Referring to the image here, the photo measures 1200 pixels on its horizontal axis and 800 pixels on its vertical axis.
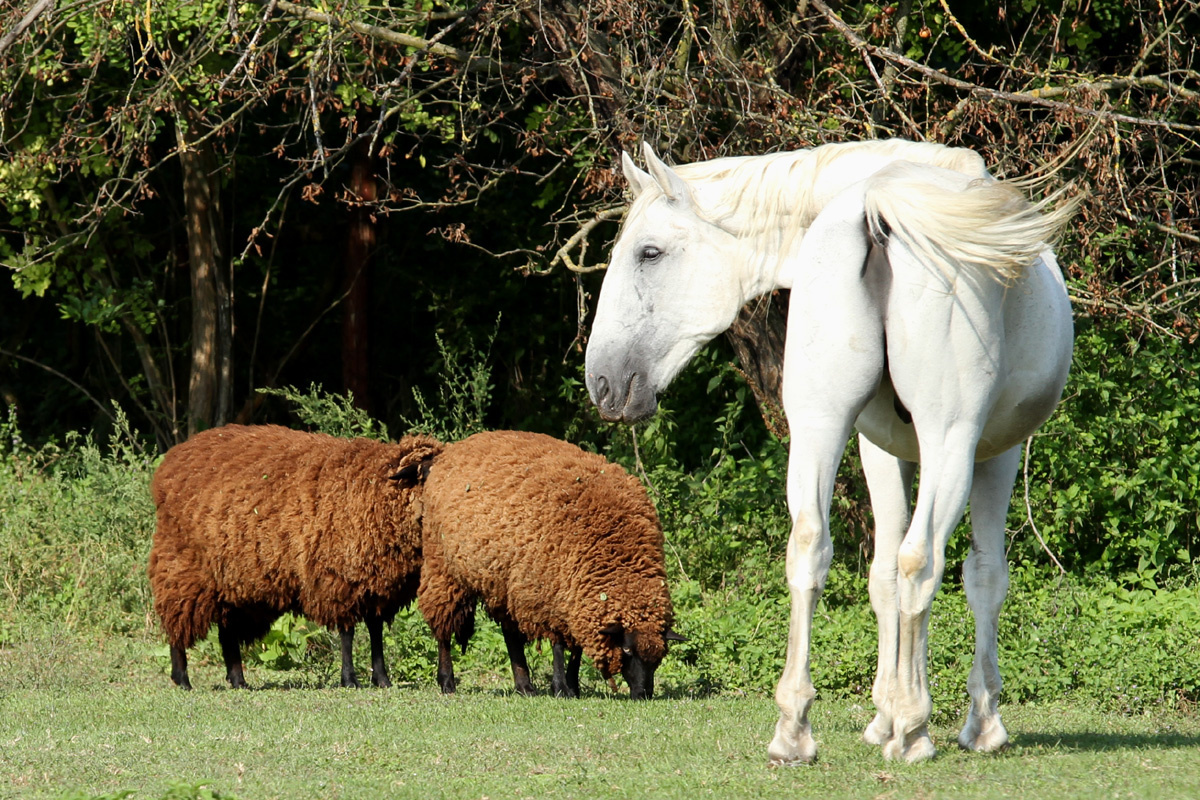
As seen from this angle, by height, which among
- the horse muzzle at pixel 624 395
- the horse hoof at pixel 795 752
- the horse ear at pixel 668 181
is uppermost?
the horse ear at pixel 668 181

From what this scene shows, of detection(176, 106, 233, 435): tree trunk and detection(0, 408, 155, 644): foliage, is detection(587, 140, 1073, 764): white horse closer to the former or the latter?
detection(0, 408, 155, 644): foliage

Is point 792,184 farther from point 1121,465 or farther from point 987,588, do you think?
point 1121,465

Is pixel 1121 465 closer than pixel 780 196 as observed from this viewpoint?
No

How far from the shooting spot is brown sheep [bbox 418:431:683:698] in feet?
24.7

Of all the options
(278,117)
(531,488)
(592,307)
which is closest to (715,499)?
(531,488)

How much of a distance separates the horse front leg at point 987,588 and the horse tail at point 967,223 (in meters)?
0.91

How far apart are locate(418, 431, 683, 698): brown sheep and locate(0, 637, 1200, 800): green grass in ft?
1.20

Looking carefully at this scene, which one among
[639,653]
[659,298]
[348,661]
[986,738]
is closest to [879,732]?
[986,738]

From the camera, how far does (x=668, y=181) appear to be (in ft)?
15.2

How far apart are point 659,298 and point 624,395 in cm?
36

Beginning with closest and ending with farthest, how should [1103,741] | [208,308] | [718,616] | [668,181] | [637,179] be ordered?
[668,181] → [637,179] → [1103,741] → [718,616] → [208,308]

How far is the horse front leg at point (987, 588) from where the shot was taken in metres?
4.73

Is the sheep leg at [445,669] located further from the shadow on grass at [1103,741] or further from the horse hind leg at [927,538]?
the horse hind leg at [927,538]

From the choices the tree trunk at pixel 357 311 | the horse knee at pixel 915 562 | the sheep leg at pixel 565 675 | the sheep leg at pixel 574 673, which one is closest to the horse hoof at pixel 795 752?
the horse knee at pixel 915 562
